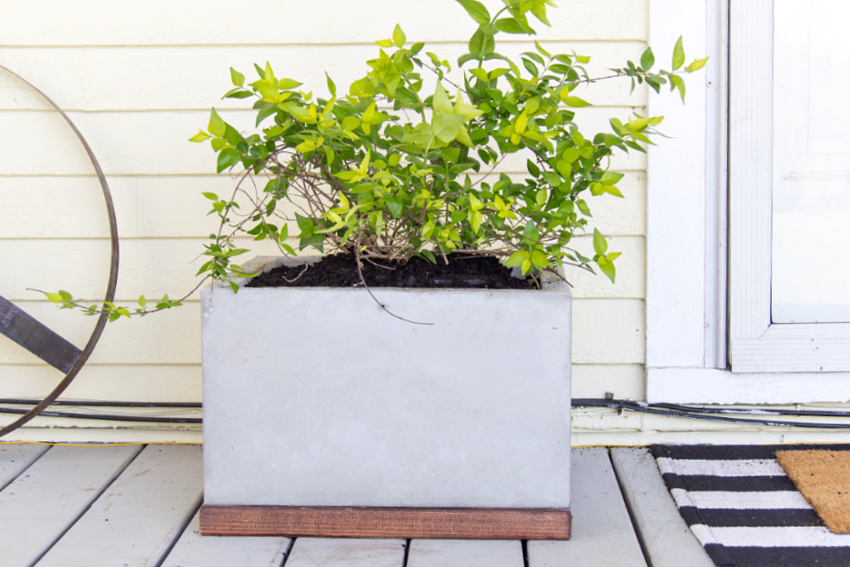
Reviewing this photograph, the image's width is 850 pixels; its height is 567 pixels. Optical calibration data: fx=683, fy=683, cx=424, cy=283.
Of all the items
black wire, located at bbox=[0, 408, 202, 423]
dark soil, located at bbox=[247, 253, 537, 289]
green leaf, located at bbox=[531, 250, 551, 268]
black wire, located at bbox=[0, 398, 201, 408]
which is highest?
green leaf, located at bbox=[531, 250, 551, 268]

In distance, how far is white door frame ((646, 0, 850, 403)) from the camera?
1.57 metres

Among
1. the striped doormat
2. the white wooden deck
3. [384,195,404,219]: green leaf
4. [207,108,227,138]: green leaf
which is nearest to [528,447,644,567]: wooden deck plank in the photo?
the white wooden deck

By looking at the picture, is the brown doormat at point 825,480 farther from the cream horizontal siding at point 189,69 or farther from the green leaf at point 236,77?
the green leaf at point 236,77

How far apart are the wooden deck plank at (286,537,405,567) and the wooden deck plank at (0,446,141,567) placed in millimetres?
469

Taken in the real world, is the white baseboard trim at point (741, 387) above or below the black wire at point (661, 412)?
above

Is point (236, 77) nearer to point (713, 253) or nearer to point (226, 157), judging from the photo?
point (226, 157)

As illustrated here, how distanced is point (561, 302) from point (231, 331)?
576 millimetres

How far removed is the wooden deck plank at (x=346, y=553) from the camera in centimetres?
117

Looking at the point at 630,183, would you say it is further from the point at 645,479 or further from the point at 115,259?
the point at 115,259

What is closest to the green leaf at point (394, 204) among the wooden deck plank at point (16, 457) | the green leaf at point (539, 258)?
the green leaf at point (539, 258)

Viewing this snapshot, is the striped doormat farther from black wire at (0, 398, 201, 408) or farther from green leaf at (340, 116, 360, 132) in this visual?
black wire at (0, 398, 201, 408)

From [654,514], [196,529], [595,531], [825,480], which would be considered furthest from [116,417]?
[825,480]

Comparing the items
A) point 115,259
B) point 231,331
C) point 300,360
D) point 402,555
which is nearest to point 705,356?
point 402,555

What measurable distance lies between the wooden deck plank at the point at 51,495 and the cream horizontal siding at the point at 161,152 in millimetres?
108
